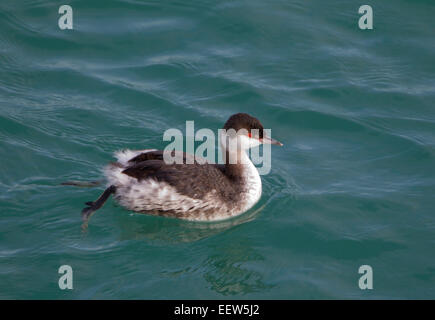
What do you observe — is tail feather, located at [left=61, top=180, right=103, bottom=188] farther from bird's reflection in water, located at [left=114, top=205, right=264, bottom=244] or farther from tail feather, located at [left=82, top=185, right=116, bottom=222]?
bird's reflection in water, located at [left=114, top=205, right=264, bottom=244]

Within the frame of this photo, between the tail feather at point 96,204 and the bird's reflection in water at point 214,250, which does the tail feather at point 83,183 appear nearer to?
the tail feather at point 96,204

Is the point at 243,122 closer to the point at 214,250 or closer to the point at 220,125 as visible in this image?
the point at 214,250

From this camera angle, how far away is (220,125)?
10.3m

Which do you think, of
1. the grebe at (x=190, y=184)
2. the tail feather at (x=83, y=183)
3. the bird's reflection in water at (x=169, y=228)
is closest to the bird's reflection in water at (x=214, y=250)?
the bird's reflection in water at (x=169, y=228)

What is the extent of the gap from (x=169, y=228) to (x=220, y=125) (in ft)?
8.34

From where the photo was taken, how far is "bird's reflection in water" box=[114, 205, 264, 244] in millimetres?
8055

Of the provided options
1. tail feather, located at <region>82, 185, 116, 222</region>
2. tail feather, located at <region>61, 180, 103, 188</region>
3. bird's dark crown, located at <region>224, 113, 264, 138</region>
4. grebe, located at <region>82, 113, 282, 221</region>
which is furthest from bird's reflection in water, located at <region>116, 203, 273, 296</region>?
bird's dark crown, located at <region>224, 113, 264, 138</region>

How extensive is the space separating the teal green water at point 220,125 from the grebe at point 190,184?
0.68 ft

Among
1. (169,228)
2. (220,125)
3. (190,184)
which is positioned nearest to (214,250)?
(169,228)

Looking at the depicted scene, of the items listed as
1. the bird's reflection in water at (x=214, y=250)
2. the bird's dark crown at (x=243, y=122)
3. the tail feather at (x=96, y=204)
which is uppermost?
the bird's dark crown at (x=243, y=122)

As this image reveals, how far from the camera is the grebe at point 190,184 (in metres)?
8.06

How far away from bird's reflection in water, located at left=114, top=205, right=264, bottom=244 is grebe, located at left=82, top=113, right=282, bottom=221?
0.10m

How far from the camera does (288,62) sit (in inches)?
465
